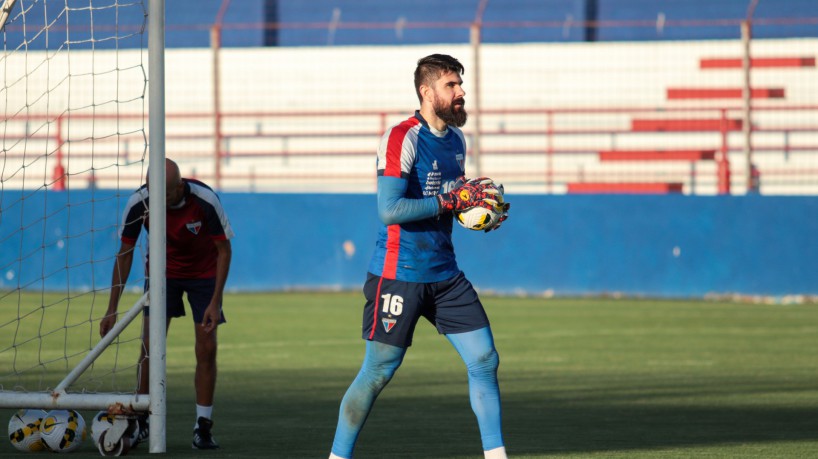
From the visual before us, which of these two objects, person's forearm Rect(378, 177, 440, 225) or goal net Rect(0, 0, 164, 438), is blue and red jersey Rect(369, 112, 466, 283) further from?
goal net Rect(0, 0, 164, 438)

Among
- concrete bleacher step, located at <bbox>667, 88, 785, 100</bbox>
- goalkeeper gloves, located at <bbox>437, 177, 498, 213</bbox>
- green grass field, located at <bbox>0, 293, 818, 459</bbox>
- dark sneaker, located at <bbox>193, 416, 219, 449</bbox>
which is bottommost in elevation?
green grass field, located at <bbox>0, 293, 818, 459</bbox>

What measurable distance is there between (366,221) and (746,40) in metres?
6.45

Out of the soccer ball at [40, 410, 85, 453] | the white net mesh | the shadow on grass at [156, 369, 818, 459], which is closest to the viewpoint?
the soccer ball at [40, 410, 85, 453]

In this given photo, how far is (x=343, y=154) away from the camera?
85.2 feet

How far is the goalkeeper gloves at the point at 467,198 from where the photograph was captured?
21.6 ft

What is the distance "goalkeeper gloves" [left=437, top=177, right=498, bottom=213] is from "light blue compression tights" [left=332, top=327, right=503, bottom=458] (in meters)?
0.61

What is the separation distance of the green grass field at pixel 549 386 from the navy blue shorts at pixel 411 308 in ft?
3.83

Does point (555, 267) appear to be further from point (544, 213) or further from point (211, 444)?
point (211, 444)

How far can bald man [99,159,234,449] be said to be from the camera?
8.34m

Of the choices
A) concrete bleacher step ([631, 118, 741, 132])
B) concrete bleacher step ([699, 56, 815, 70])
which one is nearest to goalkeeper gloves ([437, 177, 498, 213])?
concrete bleacher step ([699, 56, 815, 70])

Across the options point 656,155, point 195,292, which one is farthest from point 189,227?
point 656,155

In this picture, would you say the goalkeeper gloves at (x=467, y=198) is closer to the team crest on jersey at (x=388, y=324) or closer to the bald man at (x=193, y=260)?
the team crest on jersey at (x=388, y=324)

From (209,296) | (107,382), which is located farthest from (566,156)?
(209,296)

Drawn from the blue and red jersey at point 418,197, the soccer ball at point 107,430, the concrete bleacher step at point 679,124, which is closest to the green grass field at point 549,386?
the soccer ball at point 107,430
